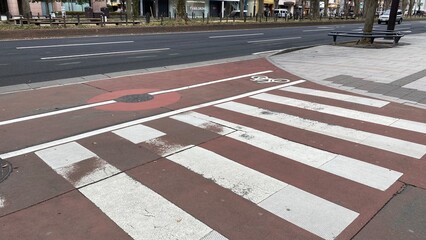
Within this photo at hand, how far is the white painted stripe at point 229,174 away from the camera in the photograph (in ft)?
12.8

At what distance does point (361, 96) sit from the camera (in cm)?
808

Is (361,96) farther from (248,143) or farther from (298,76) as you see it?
(248,143)

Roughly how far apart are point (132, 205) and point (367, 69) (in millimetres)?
10029


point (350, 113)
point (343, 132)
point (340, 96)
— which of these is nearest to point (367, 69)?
point (340, 96)

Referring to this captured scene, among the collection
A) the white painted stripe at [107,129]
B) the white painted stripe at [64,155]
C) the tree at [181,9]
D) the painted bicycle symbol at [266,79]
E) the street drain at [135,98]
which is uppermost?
the tree at [181,9]

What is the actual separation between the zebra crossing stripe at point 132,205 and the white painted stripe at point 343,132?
305 cm

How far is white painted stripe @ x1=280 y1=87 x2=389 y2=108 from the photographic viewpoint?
7464 millimetres

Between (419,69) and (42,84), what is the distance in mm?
11145

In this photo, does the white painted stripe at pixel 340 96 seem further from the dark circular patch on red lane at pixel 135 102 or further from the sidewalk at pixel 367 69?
the dark circular patch on red lane at pixel 135 102

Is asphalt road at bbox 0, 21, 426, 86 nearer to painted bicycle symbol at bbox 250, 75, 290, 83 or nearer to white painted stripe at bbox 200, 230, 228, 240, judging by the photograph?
painted bicycle symbol at bbox 250, 75, 290, 83

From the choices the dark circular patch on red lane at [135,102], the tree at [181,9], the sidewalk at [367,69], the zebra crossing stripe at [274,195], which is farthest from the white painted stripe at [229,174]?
the tree at [181,9]

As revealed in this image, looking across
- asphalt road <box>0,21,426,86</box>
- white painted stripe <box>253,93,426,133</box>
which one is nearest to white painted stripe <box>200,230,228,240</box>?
white painted stripe <box>253,93,426,133</box>

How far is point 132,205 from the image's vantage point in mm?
3600

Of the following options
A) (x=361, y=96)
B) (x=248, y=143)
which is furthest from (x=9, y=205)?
(x=361, y=96)
